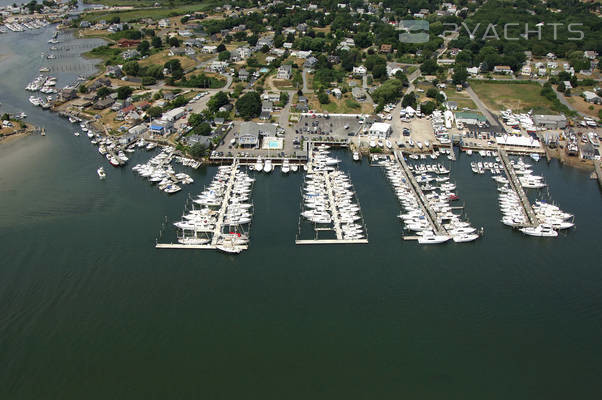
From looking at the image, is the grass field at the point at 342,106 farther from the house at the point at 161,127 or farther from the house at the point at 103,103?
the house at the point at 103,103

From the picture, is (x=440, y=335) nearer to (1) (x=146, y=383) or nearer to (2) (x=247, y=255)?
(2) (x=247, y=255)

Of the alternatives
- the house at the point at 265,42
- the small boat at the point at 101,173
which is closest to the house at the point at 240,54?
the house at the point at 265,42

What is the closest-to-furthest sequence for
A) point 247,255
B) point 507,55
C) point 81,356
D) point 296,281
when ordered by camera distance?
point 81,356 < point 296,281 < point 247,255 < point 507,55

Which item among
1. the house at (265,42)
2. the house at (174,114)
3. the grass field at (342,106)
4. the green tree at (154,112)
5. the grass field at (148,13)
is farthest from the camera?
the grass field at (148,13)

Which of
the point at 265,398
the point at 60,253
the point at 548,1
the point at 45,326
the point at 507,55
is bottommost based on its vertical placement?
the point at 265,398

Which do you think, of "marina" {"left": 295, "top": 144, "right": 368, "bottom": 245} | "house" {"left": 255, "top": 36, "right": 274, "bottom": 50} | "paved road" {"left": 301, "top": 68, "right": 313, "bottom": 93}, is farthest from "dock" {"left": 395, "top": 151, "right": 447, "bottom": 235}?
"house" {"left": 255, "top": 36, "right": 274, "bottom": 50}

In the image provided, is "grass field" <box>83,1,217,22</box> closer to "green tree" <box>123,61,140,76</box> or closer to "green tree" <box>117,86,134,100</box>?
"green tree" <box>123,61,140,76</box>

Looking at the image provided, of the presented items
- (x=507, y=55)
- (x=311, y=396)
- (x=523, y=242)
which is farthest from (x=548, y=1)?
(x=311, y=396)
